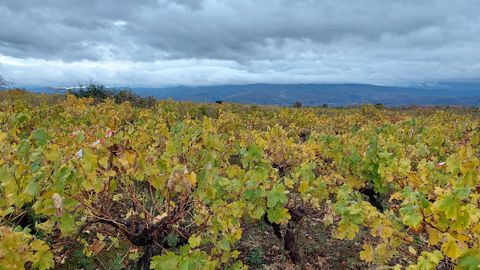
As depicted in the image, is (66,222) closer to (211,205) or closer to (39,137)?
(39,137)

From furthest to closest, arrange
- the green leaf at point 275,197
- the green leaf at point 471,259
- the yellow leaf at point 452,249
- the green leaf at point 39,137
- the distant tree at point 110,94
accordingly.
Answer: the distant tree at point 110,94 < the green leaf at point 39,137 < the green leaf at point 275,197 < the yellow leaf at point 452,249 < the green leaf at point 471,259

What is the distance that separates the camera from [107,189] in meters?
3.68

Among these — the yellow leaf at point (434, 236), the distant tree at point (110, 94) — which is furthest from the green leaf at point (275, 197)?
the distant tree at point (110, 94)

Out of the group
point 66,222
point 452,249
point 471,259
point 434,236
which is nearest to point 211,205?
point 66,222

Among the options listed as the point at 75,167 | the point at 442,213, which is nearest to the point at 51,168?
the point at 75,167

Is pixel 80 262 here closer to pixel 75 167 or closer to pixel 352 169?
pixel 75 167

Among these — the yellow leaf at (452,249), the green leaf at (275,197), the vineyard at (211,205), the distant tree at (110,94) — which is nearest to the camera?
the yellow leaf at (452,249)

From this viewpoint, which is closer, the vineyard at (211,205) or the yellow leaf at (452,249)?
the yellow leaf at (452,249)

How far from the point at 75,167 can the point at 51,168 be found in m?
0.36

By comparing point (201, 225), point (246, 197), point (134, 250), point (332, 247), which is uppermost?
point (246, 197)

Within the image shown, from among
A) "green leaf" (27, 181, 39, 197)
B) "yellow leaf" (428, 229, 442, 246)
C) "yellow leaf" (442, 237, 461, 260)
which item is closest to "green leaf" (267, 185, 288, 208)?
"yellow leaf" (428, 229, 442, 246)

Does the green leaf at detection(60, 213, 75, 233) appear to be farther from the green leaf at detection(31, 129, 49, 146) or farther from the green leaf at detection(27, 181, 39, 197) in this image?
the green leaf at detection(31, 129, 49, 146)

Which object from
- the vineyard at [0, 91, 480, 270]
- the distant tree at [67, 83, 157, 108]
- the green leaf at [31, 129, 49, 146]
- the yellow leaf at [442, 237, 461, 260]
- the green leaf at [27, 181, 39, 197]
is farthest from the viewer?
the distant tree at [67, 83, 157, 108]

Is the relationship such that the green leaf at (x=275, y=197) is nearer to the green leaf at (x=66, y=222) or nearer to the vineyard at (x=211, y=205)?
the vineyard at (x=211, y=205)
